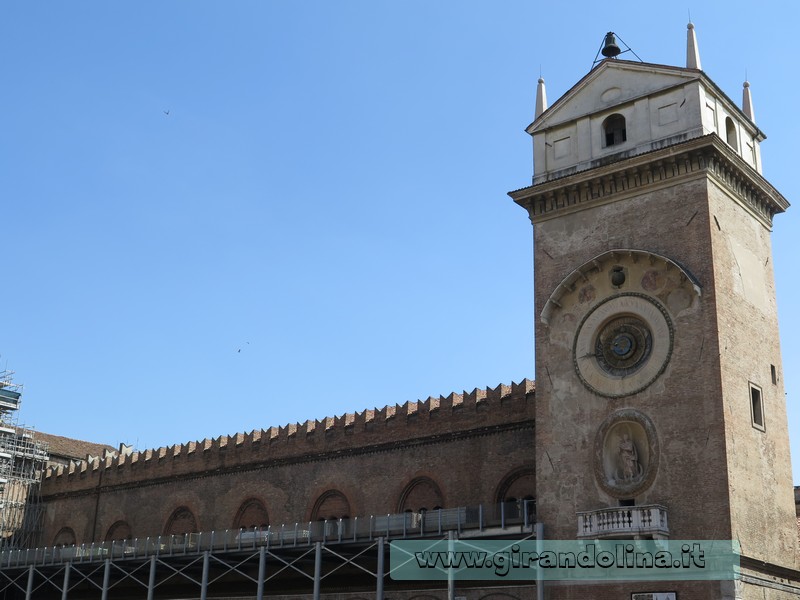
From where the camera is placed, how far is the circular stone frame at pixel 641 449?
81.4 feet

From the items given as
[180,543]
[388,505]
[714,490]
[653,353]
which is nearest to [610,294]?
[653,353]

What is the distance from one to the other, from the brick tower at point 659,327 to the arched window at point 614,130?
46mm

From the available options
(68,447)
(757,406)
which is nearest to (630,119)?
(757,406)

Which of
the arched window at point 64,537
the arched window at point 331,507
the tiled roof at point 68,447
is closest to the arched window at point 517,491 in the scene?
the arched window at point 331,507

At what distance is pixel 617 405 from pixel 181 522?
1997 centimetres

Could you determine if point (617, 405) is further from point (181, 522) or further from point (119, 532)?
point (119, 532)

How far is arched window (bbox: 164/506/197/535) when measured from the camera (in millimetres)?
38594

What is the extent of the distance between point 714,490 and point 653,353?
379cm

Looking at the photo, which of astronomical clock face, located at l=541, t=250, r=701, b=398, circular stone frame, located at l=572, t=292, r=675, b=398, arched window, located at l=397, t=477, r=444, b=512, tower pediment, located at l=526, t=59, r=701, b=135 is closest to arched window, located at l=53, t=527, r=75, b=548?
arched window, located at l=397, t=477, r=444, b=512

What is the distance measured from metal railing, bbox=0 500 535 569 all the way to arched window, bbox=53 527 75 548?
16.2 ft

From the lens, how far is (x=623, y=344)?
26.3 meters

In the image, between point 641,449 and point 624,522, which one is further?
point 641,449

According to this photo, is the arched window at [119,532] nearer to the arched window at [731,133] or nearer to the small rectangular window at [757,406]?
the small rectangular window at [757,406]

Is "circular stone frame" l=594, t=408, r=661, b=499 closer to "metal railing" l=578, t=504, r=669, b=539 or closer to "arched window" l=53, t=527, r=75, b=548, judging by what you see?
"metal railing" l=578, t=504, r=669, b=539
